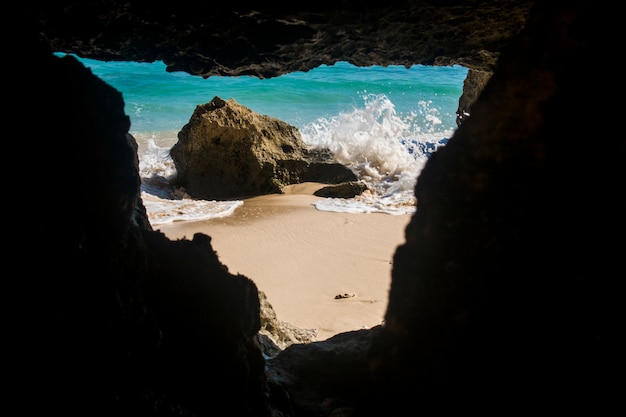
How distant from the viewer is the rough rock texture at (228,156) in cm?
893

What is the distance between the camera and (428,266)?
1.65 meters

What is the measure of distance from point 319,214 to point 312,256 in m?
1.63

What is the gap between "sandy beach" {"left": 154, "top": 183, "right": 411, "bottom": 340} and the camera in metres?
4.31

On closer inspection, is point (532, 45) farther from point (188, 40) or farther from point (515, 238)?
point (188, 40)

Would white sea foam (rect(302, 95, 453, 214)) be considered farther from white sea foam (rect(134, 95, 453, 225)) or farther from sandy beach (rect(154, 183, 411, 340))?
sandy beach (rect(154, 183, 411, 340))

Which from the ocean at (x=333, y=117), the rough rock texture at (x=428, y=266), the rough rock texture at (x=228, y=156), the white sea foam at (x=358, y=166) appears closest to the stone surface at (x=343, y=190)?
the white sea foam at (x=358, y=166)

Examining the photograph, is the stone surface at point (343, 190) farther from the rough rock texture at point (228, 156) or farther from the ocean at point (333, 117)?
the rough rock texture at point (228, 156)

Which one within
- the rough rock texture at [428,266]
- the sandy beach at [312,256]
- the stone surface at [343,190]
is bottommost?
the sandy beach at [312,256]

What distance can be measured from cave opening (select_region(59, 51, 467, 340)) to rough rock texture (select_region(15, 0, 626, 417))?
2.25 feet

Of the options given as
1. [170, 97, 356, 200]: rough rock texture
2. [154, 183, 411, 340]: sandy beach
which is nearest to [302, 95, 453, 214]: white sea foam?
[154, 183, 411, 340]: sandy beach

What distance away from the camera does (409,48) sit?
9.43ft

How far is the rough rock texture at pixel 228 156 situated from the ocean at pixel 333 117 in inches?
25.7

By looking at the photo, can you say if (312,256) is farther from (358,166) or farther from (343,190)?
(358,166)

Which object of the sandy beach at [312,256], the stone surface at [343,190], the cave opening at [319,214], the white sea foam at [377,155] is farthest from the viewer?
the stone surface at [343,190]
